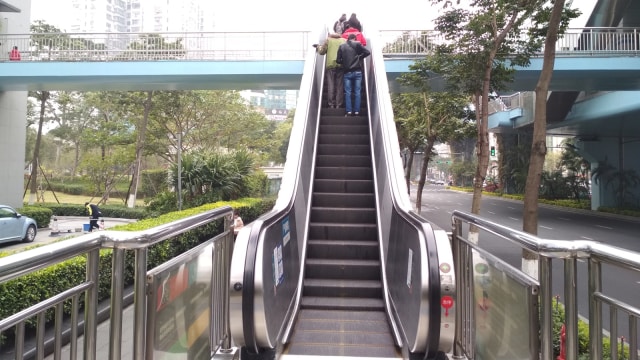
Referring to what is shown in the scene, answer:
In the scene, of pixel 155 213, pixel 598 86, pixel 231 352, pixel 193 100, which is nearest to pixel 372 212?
pixel 231 352

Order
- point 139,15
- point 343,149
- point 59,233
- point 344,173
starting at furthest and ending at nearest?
point 139,15, point 59,233, point 343,149, point 344,173

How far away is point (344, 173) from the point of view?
6250mm

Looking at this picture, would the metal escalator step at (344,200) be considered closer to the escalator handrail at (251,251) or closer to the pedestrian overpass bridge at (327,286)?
the pedestrian overpass bridge at (327,286)

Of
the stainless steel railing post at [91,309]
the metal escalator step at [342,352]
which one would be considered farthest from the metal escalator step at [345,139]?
the stainless steel railing post at [91,309]

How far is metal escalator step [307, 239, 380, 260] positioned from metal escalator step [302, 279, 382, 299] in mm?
418

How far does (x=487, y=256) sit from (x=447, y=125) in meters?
13.5

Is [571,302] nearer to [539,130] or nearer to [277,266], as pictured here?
[277,266]

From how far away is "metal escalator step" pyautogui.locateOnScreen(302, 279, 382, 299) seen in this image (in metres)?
4.26

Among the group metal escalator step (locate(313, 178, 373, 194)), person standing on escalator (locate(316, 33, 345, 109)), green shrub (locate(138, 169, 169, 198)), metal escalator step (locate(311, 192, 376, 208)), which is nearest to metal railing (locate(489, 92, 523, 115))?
person standing on escalator (locate(316, 33, 345, 109))

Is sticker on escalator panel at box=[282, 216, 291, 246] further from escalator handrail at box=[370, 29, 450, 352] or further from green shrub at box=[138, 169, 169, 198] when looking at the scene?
green shrub at box=[138, 169, 169, 198]

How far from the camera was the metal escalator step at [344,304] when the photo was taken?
13.3 feet

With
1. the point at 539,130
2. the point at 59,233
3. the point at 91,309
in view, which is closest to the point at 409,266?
the point at 91,309

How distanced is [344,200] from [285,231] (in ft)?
6.74

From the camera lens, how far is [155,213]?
53.8 feet
